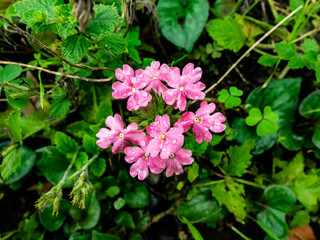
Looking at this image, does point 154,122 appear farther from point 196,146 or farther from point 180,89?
point 196,146

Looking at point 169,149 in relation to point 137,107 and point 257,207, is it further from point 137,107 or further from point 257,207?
point 257,207

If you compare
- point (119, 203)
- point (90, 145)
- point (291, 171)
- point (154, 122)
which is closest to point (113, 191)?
point (119, 203)

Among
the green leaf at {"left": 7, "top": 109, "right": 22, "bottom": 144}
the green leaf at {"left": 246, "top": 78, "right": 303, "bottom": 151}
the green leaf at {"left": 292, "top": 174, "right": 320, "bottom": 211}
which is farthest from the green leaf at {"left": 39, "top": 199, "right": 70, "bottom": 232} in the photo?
the green leaf at {"left": 292, "top": 174, "right": 320, "bottom": 211}

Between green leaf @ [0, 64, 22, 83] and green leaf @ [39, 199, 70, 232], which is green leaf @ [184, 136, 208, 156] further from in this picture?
green leaf @ [0, 64, 22, 83]

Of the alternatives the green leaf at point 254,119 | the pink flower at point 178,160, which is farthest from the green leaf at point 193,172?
the pink flower at point 178,160

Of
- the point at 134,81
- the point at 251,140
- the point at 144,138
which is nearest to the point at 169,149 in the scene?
the point at 144,138

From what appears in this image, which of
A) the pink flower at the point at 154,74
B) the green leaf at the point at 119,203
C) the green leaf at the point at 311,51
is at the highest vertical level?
the pink flower at the point at 154,74

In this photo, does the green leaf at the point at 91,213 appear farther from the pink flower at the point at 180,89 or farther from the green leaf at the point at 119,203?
the pink flower at the point at 180,89
